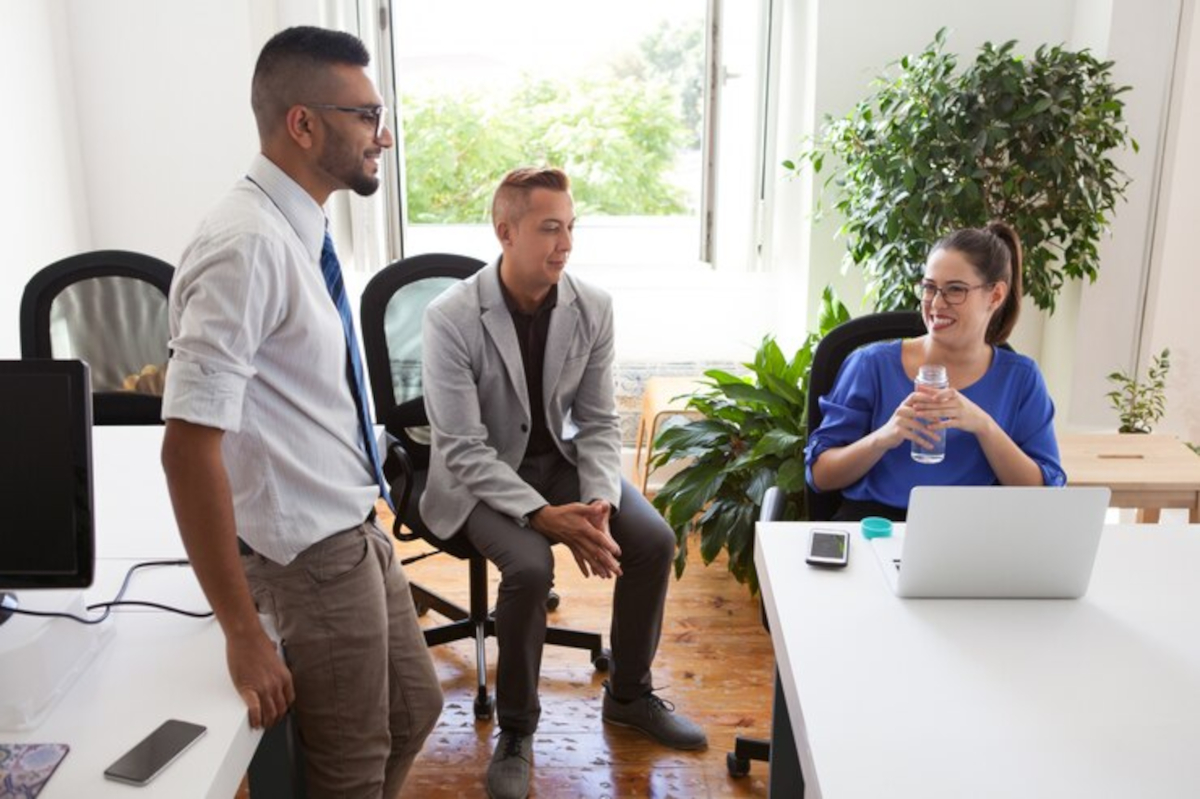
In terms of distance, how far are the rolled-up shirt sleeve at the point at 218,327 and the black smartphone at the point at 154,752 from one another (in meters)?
0.35

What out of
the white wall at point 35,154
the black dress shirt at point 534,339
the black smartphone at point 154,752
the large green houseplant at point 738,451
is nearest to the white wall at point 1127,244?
the large green houseplant at point 738,451

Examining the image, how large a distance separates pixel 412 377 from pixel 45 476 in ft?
4.65

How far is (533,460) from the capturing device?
8.05 feet

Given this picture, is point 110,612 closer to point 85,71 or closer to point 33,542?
point 33,542

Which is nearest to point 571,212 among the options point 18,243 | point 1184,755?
point 1184,755

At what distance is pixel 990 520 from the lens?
142 cm

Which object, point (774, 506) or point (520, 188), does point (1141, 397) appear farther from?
point (520, 188)

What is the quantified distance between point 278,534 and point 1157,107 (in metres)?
3.02

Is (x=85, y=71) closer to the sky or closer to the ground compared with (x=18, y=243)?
closer to the sky

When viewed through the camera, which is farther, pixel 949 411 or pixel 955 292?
pixel 955 292

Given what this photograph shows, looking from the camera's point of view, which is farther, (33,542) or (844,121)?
(844,121)

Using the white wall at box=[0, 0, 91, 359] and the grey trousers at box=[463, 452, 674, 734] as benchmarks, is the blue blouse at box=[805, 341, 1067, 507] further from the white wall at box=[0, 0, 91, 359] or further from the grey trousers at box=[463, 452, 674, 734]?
the white wall at box=[0, 0, 91, 359]

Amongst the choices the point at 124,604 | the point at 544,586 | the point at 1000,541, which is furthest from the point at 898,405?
the point at 124,604

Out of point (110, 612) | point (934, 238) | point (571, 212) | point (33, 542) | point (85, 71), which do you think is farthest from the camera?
point (85, 71)
